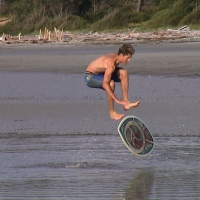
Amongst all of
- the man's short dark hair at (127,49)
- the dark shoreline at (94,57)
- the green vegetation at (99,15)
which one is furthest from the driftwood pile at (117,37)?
the man's short dark hair at (127,49)

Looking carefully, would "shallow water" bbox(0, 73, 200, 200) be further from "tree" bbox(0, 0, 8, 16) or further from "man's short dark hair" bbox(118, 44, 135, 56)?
"tree" bbox(0, 0, 8, 16)

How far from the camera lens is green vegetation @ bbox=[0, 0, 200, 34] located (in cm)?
3481

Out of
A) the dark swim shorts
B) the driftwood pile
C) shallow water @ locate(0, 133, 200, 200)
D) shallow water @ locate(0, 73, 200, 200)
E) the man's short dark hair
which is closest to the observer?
shallow water @ locate(0, 133, 200, 200)

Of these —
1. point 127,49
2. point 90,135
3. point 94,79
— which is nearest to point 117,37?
point 90,135

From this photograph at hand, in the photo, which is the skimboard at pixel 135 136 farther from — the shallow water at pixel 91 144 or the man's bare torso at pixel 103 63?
the man's bare torso at pixel 103 63

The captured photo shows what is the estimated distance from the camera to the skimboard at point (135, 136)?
8.49m

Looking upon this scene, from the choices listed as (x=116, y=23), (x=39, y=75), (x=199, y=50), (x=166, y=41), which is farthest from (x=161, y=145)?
(x=116, y=23)

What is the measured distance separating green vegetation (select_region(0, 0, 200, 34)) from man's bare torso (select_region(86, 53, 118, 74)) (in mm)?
23758

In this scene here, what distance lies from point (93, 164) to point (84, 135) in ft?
6.22

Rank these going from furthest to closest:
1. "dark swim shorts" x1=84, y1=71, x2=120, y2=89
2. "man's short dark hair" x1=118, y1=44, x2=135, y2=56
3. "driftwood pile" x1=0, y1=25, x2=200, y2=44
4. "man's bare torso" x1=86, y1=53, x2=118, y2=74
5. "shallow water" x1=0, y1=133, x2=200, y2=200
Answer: "driftwood pile" x1=0, y1=25, x2=200, y2=44, "dark swim shorts" x1=84, y1=71, x2=120, y2=89, "man's bare torso" x1=86, y1=53, x2=118, y2=74, "man's short dark hair" x1=118, y1=44, x2=135, y2=56, "shallow water" x1=0, y1=133, x2=200, y2=200

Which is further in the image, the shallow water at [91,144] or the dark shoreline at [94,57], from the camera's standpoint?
the dark shoreline at [94,57]

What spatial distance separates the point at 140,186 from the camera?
23.5ft

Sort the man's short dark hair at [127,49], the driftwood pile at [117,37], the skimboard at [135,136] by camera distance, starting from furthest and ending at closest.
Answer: the driftwood pile at [117,37] → the man's short dark hair at [127,49] → the skimboard at [135,136]

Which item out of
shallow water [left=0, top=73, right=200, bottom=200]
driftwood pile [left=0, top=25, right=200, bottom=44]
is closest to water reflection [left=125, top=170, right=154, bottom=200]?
shallow water [left=0, top=73, right=200, bottom=200]
